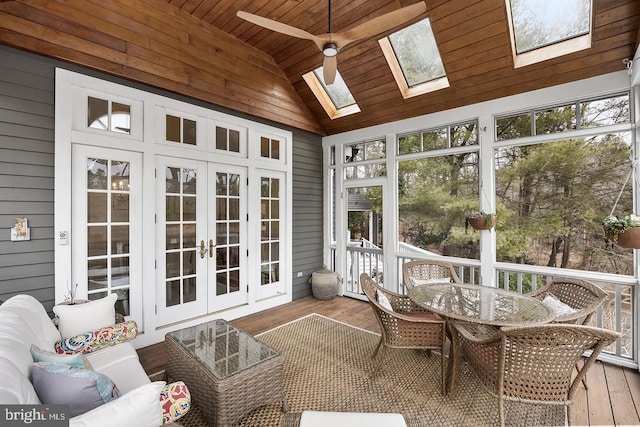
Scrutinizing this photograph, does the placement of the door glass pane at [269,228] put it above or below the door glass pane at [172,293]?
above

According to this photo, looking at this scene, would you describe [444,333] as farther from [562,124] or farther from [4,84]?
[4,84]

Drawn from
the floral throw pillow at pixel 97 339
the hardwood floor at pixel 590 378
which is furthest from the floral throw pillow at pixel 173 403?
the hardwood floor at pixel 590 378

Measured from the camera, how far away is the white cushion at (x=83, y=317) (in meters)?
2.31

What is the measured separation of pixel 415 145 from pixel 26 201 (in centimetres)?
470

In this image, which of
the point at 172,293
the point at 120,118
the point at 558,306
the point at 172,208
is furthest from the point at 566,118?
the point at 172,293

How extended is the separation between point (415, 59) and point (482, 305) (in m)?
3.22

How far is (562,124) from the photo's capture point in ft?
11.0

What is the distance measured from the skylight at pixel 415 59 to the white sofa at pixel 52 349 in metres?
4.24

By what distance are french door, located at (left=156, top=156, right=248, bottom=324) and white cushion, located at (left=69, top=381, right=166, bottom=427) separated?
8.45ft

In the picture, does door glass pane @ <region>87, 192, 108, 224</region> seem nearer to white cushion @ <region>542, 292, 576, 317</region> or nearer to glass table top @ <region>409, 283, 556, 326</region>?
glass table top @ <region>409, 283, 556, 326</region>

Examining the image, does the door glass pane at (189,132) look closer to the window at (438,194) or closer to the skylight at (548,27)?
the window at (438,194)

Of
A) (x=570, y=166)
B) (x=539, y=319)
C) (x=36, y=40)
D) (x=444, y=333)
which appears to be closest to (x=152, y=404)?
(x=444, y=333)

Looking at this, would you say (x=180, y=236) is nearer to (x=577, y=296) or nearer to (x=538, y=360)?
(x=538, y=360)

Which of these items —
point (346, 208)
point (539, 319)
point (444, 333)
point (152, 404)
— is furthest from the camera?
point (346, 208)
